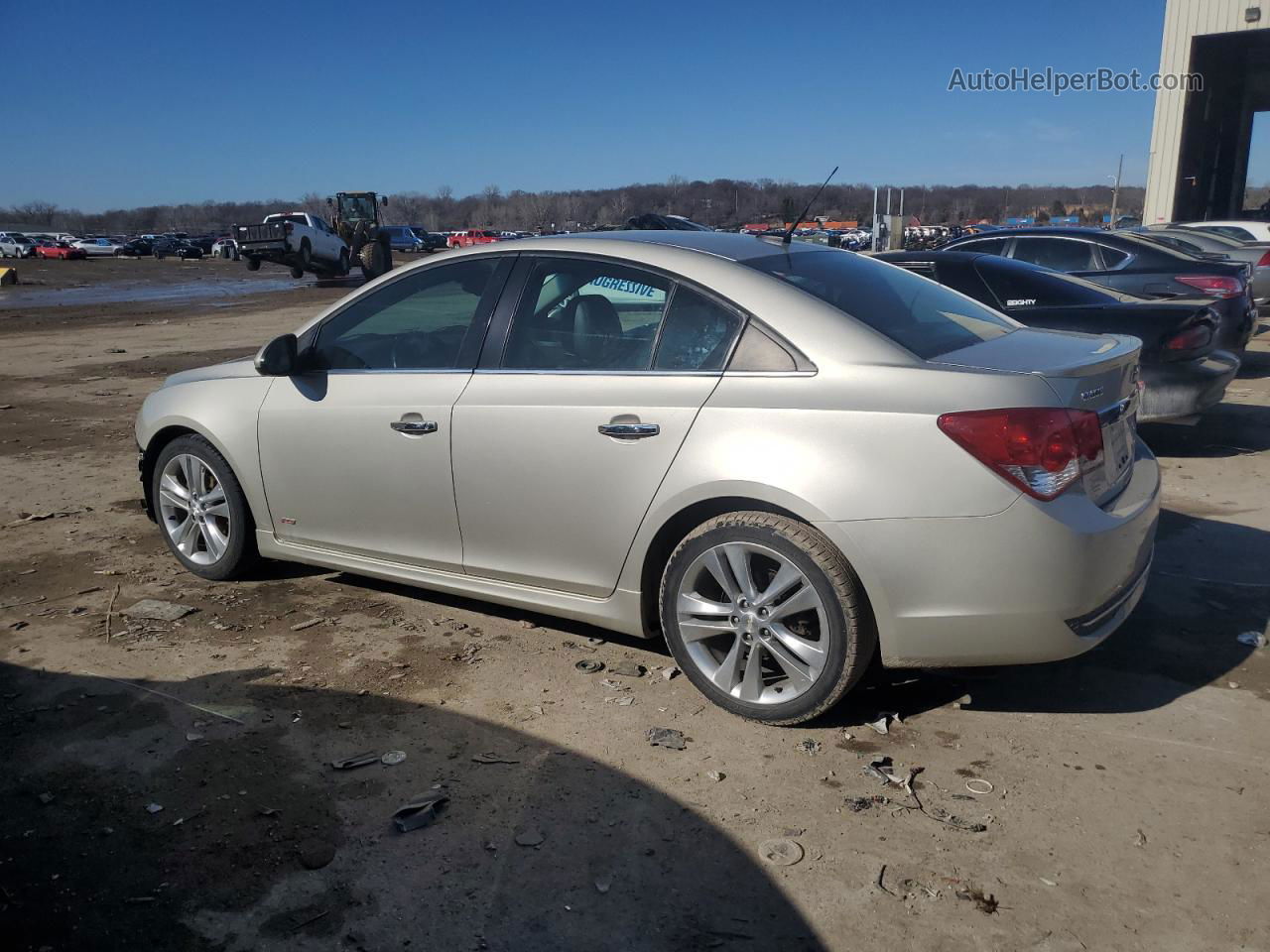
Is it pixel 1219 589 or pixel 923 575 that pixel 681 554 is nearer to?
pixel 923 575

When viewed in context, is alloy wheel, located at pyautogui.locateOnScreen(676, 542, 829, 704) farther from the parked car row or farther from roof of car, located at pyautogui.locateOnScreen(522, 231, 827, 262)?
the parked car row

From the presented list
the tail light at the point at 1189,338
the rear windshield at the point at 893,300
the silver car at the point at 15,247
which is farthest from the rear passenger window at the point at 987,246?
the silver car at the point at 15,247

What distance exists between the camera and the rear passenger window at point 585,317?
12.9ft

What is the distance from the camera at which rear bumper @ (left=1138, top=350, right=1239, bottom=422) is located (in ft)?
23.5

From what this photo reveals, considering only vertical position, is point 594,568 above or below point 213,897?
above

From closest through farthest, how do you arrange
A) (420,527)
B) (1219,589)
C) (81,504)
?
(420,527)
(1219,589)
(81,504)

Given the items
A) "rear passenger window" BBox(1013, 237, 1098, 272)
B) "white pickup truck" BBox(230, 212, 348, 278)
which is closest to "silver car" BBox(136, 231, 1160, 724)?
"rear passenger window" BBox(1013, 237, 1098, 272)

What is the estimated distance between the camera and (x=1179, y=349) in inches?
283

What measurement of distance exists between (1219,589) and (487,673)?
11.1 feet

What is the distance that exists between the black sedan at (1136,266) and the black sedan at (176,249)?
214 feet

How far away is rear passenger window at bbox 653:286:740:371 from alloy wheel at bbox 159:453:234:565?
2.48 meters

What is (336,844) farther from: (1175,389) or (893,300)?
(1175,389)

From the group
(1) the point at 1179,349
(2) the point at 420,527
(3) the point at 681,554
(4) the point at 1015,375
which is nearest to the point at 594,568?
(3) the point at 681,554

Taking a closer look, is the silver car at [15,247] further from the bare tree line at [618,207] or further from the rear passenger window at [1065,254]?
the rear passenger window at [1065,254]
